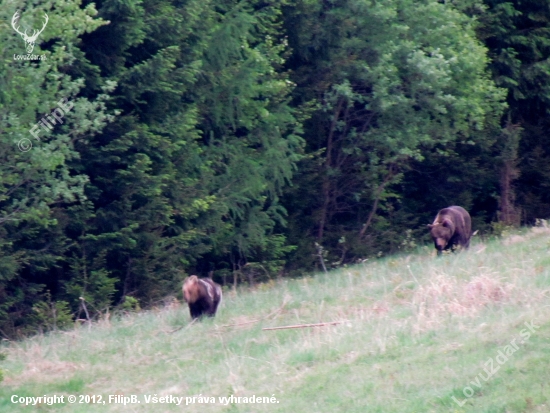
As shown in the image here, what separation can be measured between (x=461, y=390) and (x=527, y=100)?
987 inches

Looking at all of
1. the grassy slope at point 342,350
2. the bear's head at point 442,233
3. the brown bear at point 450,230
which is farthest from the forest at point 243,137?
the bear's head at point 442,233

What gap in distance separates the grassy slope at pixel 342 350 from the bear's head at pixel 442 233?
319cm

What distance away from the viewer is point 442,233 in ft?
63.7

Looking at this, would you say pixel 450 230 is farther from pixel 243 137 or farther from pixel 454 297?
pixel 243 137

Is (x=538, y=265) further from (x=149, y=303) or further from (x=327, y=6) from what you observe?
(x=327, y=6)

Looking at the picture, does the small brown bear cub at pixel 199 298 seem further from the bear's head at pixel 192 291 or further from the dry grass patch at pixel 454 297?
the dry grass patch at pixel 454 297

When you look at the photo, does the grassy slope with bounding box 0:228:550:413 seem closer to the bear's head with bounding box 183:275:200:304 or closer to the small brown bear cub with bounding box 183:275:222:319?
the small brown bear cub with bounding box 183:275:222:319

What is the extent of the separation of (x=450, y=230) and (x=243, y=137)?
→ 27.3 ft

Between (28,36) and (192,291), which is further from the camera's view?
(28,36)

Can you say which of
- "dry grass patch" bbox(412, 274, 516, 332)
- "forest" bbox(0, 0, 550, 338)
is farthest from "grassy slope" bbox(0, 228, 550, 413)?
"forest" bbox(0, 0, 550, 338)

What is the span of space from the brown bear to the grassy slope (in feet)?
10.6

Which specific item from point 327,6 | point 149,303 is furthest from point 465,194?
point 149,303

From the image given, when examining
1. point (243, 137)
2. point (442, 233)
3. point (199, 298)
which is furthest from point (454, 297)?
point (243, 137)

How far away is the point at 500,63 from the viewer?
100 ft
